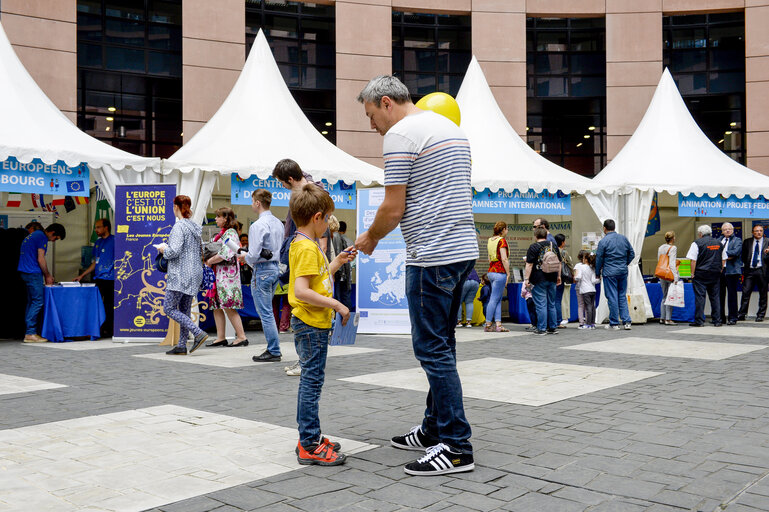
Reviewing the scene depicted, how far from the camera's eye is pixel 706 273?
12648mm

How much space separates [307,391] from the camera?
3.68m

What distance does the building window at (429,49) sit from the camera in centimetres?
2034

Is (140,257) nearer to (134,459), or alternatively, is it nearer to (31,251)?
(31,251)

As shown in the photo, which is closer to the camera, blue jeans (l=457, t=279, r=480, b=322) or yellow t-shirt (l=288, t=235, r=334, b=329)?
yellow t-shirt (l=288, t=235, r=334, b=329)

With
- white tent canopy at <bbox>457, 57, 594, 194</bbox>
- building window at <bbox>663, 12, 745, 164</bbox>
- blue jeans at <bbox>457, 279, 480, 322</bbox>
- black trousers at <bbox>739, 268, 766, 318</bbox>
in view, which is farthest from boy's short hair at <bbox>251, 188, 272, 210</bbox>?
building window at <bbox>663, 12, 745, 164</bbox>

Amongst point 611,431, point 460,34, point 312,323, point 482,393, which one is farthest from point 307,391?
point 460,34

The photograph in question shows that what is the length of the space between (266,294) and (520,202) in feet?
21.7

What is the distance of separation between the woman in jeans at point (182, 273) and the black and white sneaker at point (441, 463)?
5.22m

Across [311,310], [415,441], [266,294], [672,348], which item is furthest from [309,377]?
[672,348]

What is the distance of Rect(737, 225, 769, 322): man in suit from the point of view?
13719 millimetres

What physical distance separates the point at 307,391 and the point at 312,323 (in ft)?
1.17

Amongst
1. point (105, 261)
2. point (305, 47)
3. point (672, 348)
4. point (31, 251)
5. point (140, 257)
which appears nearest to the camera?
point (672, 348)

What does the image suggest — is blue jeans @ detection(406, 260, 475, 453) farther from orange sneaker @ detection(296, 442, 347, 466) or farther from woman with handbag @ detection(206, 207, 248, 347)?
woman with handbag @ detection(206, 207, 248, 347)

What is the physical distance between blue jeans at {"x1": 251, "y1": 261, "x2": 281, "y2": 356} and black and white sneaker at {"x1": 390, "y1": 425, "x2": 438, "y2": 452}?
12.8ft
